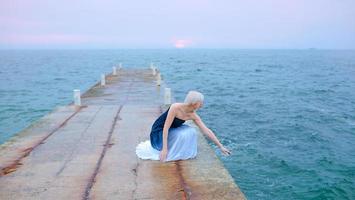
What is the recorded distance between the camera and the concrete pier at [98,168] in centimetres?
664

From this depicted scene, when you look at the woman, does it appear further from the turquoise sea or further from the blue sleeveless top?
the turquoise sea

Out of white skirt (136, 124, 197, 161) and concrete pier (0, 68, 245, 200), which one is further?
white skirt (136, 124, 197, 161)

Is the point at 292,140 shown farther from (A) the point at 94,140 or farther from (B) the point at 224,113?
(A) the point at 94,140

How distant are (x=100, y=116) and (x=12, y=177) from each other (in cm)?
698

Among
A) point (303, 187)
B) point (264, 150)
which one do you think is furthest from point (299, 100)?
point (303, 187)

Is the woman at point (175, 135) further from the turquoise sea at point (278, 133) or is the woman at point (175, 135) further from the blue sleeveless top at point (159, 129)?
the turquoise sea at point (278, 133)

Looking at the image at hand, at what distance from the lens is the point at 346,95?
36938 mm

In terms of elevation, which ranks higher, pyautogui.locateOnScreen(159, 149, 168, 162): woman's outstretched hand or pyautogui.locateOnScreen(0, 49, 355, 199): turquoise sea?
pyautogui.locateOnScreen(159, 149, 168, 162): woman's outstretched hand

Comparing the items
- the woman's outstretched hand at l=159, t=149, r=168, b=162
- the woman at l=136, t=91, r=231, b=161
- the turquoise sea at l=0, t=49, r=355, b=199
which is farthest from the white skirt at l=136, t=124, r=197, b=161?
the turquoise sea at l=0, t=49, r=355, b=199

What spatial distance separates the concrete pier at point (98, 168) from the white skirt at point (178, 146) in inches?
7.4

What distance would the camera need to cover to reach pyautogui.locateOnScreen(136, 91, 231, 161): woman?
7508 mm

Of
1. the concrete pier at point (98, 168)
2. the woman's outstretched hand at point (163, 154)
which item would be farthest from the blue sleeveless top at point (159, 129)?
the concrete pier at point (98, 168)

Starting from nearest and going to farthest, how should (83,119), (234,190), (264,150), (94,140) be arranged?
1. (234,190)
2. (94,140)
3. (83,119)
4. (264,150)

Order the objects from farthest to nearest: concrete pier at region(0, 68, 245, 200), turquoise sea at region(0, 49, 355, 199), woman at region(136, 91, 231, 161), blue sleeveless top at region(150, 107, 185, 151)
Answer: turquoise sea at region(0, 49, 355, 199) < blue sleeveless top at region(150, 107, 185, 151) < woman at region(136, 91, 231, 161) < concrete pier at region(0, 68, 245, 200)
